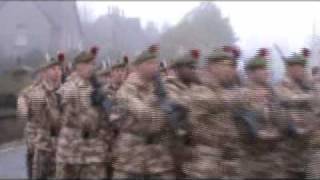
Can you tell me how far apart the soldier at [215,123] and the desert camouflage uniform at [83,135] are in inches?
43.7

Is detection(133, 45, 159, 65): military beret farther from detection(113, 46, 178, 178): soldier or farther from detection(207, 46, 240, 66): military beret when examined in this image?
detection(207, 46, 240, 66): military beret

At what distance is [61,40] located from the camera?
29953mm

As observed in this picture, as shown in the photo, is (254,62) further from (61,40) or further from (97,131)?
(61,40)

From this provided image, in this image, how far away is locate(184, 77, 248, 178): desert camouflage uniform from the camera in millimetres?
7043

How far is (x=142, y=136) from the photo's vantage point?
736 cm

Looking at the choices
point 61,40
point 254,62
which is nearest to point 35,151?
point 254,62

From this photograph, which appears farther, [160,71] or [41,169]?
[41,169]

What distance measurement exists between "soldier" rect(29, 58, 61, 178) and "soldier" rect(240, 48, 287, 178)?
245 centimetres

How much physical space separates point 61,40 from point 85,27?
961cm

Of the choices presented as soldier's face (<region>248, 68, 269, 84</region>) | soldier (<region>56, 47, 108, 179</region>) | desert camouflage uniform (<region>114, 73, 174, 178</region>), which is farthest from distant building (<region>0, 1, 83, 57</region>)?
soldier's face (<region>248, 68, 269, 84</region>)

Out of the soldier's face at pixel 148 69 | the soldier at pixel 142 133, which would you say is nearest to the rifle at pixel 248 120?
the soldier at pixel 142 133

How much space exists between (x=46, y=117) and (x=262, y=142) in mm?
2833

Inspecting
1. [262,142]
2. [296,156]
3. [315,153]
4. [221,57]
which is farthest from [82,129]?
[315,153]

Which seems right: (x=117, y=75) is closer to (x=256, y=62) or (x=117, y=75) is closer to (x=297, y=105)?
(x=256, y=62)
